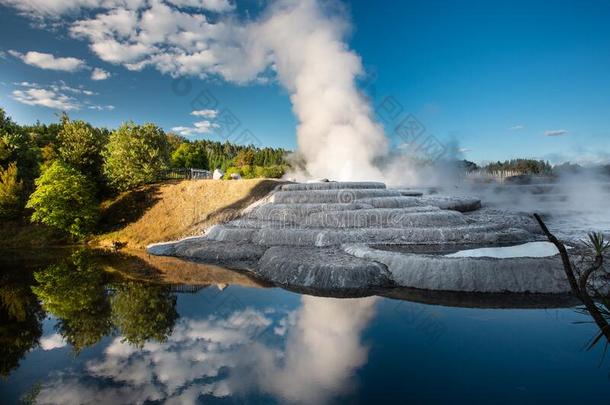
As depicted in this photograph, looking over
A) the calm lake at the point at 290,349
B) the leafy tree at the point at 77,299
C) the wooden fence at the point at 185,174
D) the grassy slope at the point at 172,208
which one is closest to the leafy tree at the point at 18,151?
the grassy slope at the point at 172,208

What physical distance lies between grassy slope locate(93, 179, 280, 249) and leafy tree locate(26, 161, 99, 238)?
177 centimetres

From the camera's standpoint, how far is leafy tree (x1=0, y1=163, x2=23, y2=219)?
29.8 metres

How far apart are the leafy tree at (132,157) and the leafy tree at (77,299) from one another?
14078 mm

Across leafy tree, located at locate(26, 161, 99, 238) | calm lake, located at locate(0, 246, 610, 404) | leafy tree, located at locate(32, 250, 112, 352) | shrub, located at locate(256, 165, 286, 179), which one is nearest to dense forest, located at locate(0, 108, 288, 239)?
leafy tree, located at locate(26, 161, 99, 238)

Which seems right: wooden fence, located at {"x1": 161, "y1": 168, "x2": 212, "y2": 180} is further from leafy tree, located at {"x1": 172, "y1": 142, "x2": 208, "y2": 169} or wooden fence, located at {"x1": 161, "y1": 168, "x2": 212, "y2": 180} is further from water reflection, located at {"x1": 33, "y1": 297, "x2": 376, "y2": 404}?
water reflection, located at {"x1": 33, "y1": 297, "x2": 376, "y2": 404}

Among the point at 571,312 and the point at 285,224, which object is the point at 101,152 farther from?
the point at 571,312

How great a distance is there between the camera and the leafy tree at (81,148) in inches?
1353

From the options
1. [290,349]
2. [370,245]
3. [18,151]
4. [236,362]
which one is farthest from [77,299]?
[18,151]

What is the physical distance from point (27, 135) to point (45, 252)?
56.4 ft

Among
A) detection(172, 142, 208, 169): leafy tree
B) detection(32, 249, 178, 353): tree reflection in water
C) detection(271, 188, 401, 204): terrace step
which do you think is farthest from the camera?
detection(172, 142, 208, 169): leafy tree

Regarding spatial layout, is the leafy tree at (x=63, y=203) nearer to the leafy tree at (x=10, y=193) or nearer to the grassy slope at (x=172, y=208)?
the grassy slope at (x=172, y=208)

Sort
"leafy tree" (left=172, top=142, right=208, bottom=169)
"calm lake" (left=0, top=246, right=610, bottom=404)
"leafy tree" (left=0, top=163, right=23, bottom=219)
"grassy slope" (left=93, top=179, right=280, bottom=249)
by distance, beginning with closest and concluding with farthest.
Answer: "calm lake" (left=0, top=246, right=610, bottom=404)
"leafy tree" (left=0, top=163, right=23, bottom=219)
"grassy slope" (left=93, top=179, right=280, bottom=249)
"leafy tree" (left=172, top=142, right=208, bottom=169)

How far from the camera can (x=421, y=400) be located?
756 cm

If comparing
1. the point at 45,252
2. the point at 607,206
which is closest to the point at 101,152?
the point at 45,252
